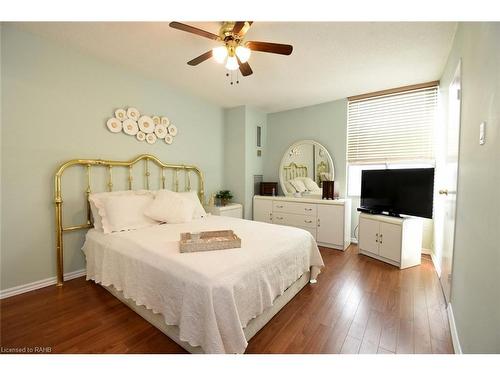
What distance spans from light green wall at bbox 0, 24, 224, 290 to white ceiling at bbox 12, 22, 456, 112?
7.6 inches

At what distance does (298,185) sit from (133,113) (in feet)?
9.35

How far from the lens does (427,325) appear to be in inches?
62.8

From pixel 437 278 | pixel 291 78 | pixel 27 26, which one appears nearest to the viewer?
pixel 27 26

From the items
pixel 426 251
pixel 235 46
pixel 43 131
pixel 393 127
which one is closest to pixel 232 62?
pixel 235 46

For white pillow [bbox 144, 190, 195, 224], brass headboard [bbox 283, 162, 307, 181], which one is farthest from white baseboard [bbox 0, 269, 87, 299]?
brass headboard [bbox 283, 162, 307, 181]

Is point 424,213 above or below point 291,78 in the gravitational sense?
below

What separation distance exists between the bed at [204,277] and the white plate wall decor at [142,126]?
3.33 ft

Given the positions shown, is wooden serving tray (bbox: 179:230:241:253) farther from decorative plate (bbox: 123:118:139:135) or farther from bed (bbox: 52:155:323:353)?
decorative plate (bbox: 123:118:139:135)

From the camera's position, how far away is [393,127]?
316 centimetres

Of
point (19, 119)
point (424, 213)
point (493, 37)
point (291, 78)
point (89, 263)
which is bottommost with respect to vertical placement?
point (89, 263)

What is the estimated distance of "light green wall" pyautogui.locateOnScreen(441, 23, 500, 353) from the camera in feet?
2.91

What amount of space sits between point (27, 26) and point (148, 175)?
1.73m

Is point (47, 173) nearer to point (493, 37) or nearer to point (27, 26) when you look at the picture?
point (27, 26)

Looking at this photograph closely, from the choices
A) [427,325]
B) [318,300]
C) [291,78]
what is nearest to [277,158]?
[291,78]
